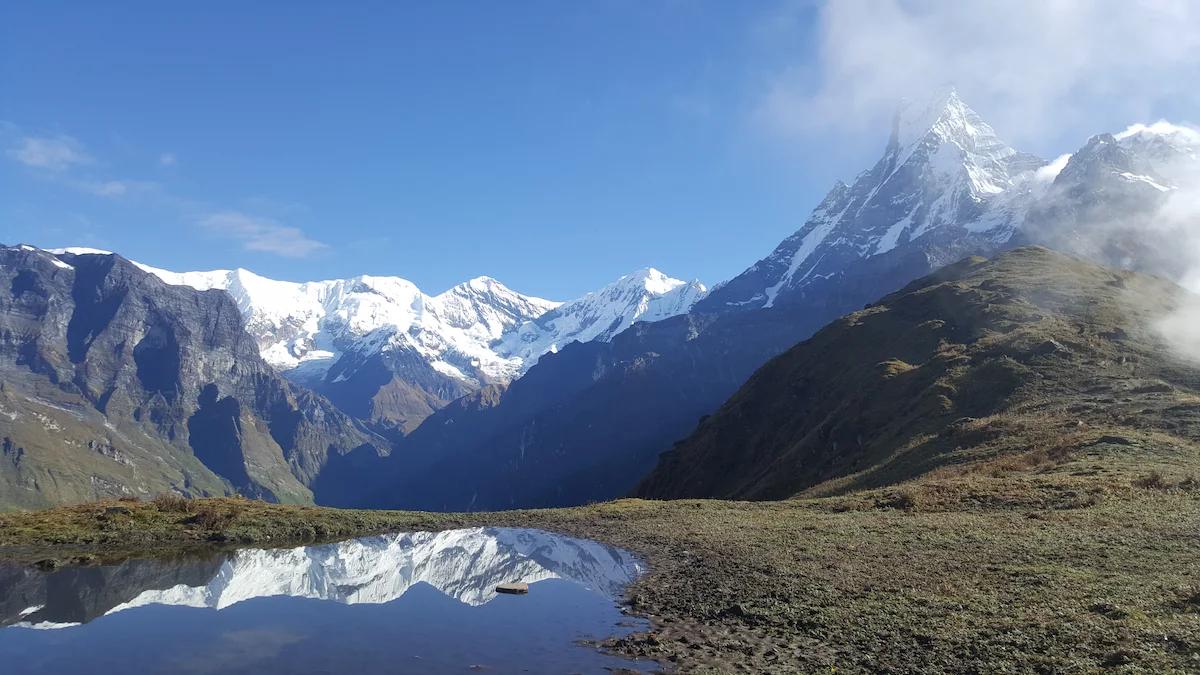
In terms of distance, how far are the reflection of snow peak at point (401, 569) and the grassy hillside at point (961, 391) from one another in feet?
123

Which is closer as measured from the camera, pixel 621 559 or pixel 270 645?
pixel 270 645

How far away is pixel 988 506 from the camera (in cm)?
5134

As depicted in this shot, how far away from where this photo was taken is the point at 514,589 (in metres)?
38.2

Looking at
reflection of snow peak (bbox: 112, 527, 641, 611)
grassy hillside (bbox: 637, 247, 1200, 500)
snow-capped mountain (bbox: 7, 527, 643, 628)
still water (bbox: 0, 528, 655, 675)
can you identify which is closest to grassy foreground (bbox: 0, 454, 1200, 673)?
still water (bbox: 0, 528, 655, 675)

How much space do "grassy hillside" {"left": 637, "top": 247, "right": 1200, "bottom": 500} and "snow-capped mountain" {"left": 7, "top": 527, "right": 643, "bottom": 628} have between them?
37.9 m

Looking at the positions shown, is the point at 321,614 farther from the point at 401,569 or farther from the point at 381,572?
the point at 401,569

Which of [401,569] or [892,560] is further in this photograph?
[401,569]

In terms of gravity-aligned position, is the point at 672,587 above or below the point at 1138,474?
below

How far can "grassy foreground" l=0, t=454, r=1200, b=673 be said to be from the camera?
24.5 m

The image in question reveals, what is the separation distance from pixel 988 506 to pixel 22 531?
6879 centimetres

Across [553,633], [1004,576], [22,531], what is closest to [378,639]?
[553,633]

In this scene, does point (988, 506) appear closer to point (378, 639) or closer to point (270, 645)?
point (378, 639)

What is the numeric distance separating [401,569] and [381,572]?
1340 mm

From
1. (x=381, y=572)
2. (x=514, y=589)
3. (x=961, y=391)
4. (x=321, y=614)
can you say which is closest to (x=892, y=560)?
(x=514, y=589)
